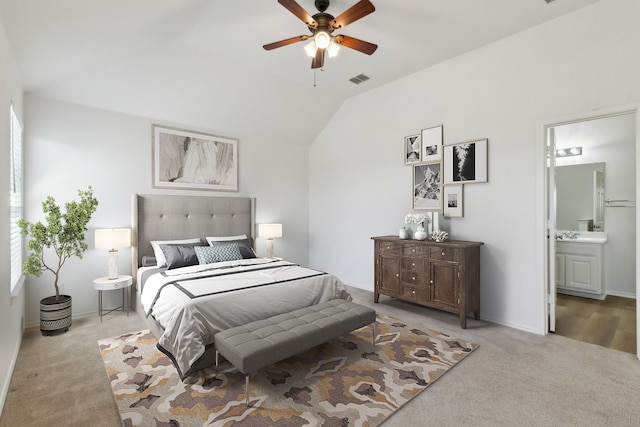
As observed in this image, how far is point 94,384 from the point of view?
2404 mm

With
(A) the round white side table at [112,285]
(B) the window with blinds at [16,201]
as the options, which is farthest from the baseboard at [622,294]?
(B) the window with blinds at [16,201]

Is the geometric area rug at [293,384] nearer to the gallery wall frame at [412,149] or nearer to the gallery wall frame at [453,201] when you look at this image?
the gallery wall frame at [453,201]

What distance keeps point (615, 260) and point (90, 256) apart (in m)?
7.40

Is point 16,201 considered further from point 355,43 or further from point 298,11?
point 355,43

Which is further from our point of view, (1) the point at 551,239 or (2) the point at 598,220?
(2) the point at 598,220

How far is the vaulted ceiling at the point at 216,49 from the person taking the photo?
2643mm

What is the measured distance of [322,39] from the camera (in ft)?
8.72

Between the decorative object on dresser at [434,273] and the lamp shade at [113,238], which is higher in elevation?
the lamp shade at [113,238]

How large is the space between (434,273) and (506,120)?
1963 mm

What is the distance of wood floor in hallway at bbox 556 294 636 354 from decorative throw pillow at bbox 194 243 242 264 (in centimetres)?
392

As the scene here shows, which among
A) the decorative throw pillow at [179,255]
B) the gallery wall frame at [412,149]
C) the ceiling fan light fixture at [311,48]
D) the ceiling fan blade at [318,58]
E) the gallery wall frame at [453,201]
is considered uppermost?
the ceiling fan blade at [318,58]

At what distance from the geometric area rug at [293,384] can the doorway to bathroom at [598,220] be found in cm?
265

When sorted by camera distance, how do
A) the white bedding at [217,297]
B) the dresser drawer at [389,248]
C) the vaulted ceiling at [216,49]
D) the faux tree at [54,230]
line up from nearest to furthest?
the white bedding at [217,297], the vaulted ceiling at [216,49], the faux tree at [54,230], the dresser drawer at [389,248]

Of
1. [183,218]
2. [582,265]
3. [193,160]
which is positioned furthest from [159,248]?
[582,265]
